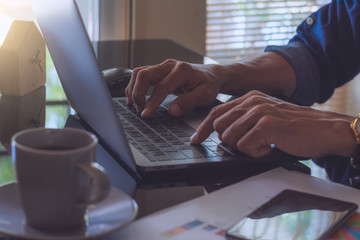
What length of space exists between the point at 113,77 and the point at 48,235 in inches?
25.9

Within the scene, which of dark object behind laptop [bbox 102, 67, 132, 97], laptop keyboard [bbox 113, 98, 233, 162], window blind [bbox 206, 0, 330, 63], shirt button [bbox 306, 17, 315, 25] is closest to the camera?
laptop keyboard [bbox 113, 98, 233, 162]

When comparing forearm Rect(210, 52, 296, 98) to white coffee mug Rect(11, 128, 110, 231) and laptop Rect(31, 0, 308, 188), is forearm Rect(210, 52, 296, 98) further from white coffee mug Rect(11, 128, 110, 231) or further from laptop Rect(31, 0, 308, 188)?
white coffee mug Rect(11, 128, 110, 231)

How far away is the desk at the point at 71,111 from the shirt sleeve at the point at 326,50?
0.87 ft

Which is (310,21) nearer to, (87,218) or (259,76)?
(259,76)

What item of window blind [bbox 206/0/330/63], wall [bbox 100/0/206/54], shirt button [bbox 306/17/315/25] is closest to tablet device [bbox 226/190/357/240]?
shirt button [bbox 306/17/315/25]

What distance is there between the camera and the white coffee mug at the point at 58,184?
20.1 inches

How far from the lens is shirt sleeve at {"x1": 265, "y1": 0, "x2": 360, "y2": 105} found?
1.30 meters

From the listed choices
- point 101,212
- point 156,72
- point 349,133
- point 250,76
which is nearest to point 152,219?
point 101,212

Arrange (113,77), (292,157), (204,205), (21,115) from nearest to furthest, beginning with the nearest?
(204,205) → (292,157) → (21,115) → (113,77)

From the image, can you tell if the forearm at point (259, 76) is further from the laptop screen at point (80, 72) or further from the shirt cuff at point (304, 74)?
the laptop screen at point (80, 72)

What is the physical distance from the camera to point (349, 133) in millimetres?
858

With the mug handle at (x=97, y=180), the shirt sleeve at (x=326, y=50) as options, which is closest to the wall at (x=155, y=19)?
the shirt sleeve at (x=326, y=50)

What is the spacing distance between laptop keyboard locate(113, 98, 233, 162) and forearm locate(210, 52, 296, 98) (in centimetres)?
21

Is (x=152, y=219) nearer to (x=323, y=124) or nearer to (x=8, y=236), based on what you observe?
(x=8, y=236)
